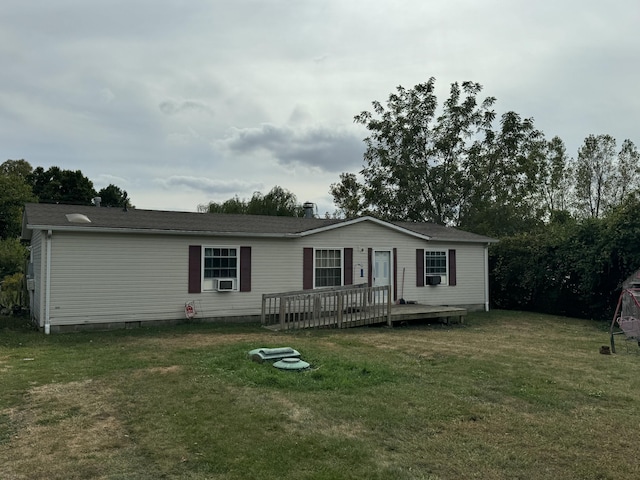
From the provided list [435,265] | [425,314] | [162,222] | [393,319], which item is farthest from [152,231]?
[435,265]

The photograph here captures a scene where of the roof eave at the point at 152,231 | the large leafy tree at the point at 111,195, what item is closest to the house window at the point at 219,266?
the roof eave at the point at 152,231

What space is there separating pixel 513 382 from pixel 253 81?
11.4 m

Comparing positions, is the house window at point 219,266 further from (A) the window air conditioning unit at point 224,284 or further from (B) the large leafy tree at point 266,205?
(B) the large leafy tree at point 266,205

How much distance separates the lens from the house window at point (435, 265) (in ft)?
52.1

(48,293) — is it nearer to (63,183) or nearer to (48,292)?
(48,292)

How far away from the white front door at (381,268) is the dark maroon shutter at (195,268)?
17.9 ft

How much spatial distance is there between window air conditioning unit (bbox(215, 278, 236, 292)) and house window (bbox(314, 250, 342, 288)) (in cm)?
264

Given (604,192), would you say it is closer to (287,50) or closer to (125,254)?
(287,50)

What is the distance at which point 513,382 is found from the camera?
6352 mm

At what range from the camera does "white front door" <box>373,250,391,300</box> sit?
1491 centimetres

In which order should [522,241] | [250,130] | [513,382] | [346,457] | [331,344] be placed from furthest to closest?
[250,130] → [522,241] → [331,344] → [513,382] → [346,457]

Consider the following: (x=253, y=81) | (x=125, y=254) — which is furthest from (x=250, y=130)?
(x=125, y=254)

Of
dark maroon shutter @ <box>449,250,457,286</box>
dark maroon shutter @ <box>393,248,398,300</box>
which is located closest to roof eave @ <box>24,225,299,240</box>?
dark maroon shutter @ <box>393,248,398,300</box>

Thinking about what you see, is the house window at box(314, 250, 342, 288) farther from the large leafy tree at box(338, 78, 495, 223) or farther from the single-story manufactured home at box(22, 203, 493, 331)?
the large leafy tree at box(338, 78, 495, 223)
